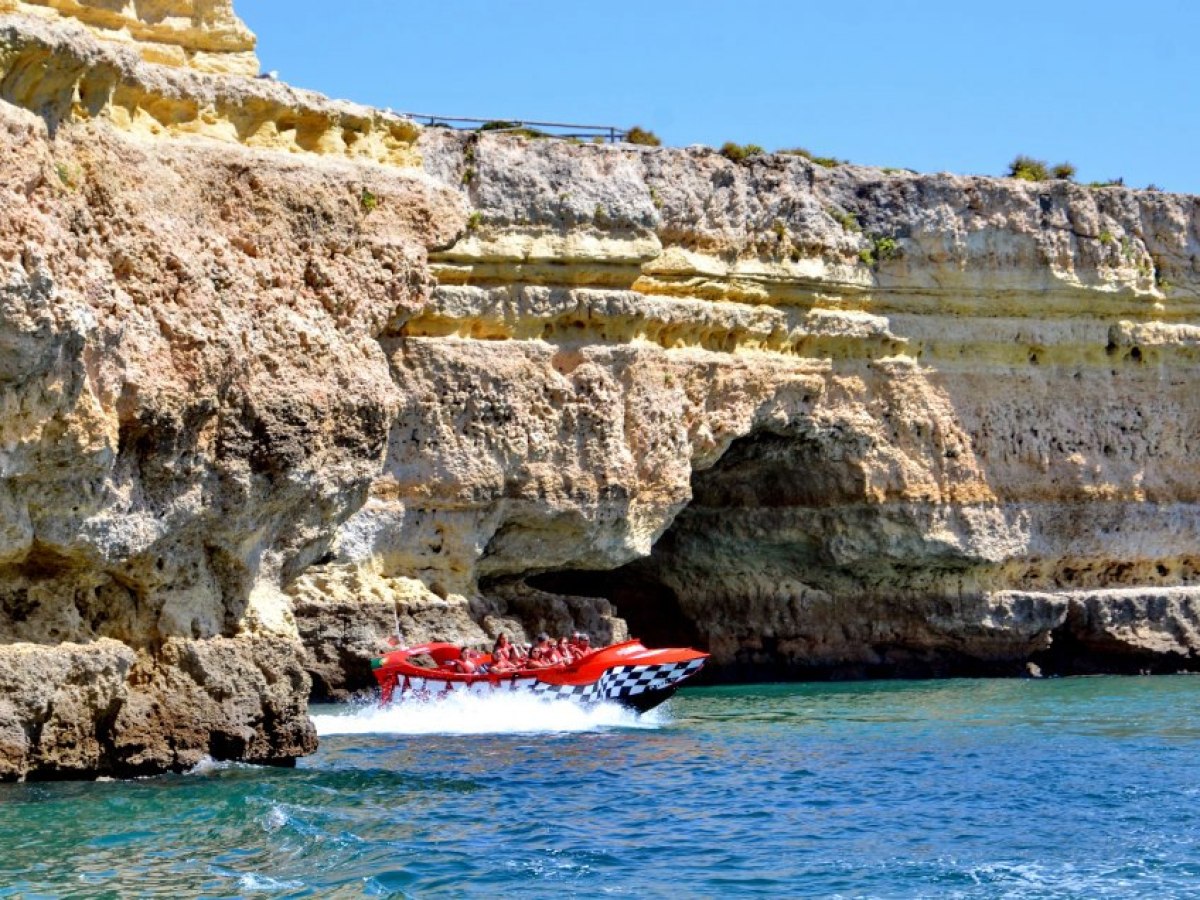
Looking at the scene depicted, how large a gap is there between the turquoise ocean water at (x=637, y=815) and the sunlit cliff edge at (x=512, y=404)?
4.80ft

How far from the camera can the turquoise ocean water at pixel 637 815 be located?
51.2 feet

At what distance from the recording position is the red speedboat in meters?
27.4

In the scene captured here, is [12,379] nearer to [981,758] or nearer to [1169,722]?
[981,758]

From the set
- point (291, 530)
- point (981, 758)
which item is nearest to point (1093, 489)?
point (981, 758)

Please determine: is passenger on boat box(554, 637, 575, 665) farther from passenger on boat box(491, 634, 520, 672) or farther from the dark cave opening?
the dark cave opening

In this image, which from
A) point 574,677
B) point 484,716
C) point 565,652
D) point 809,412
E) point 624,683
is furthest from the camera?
point 809,412

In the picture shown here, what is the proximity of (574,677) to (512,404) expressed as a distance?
5128mm

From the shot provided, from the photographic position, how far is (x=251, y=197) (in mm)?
20500

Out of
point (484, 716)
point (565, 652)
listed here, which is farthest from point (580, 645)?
point (484, 716)

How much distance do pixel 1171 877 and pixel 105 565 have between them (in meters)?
9.03

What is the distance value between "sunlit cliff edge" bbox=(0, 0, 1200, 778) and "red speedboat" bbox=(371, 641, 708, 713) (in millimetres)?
1910

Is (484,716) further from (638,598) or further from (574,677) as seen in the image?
(638,598)

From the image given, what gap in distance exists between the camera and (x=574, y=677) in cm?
2775

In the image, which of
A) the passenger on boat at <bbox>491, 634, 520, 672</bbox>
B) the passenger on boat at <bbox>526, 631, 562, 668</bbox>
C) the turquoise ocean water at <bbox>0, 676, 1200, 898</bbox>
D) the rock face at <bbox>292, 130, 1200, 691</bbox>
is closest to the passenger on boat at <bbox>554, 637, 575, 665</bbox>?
the passenger on boat at <bbox>526, 631, 562, 668</bbox>
